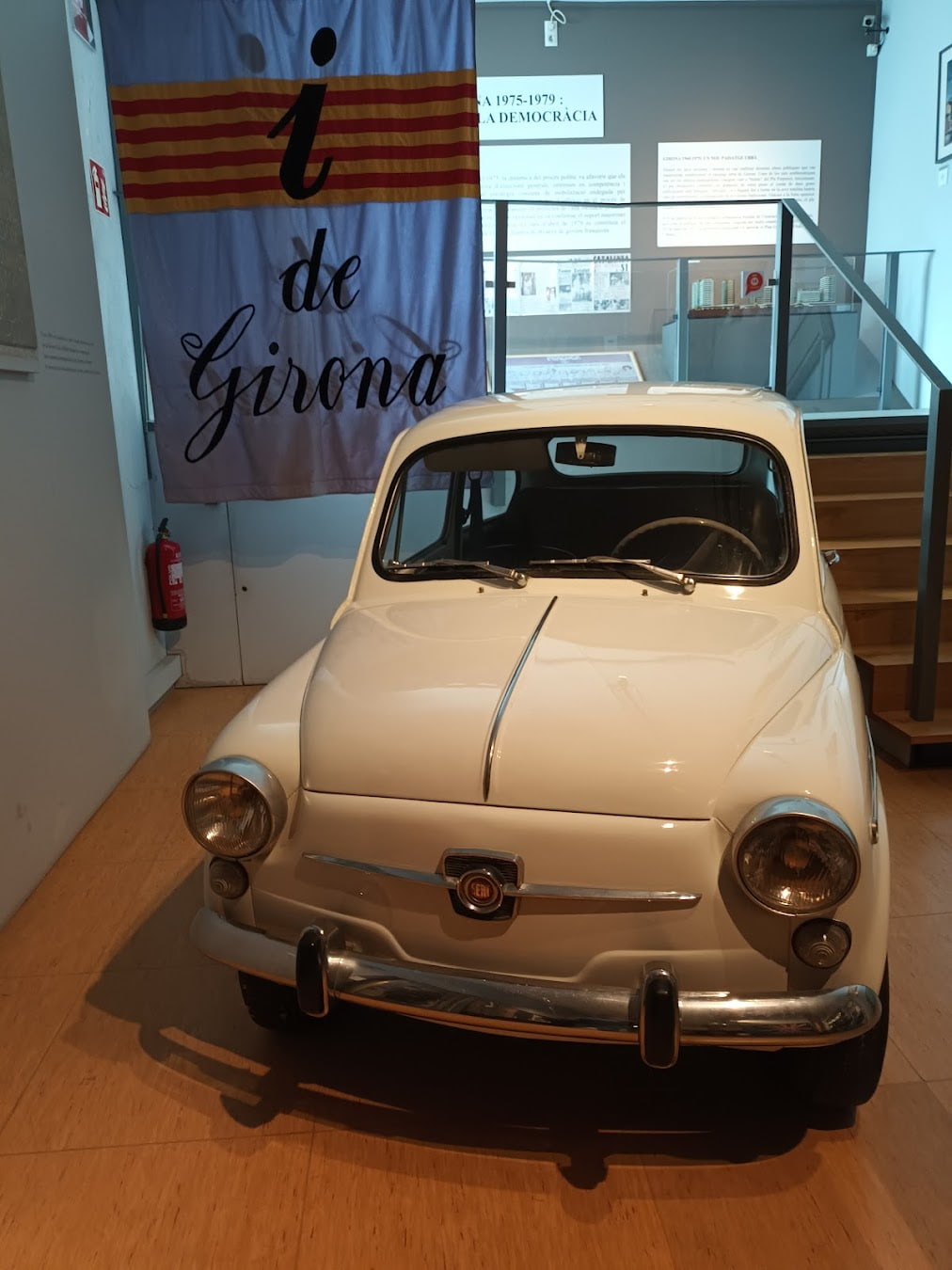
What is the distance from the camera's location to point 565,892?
5.25ft

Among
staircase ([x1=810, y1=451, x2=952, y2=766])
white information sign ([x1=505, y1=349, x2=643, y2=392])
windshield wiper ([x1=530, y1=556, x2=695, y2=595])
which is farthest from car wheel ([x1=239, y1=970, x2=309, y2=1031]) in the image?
white information sign ([x1=505, y1=349, x2=643, y2=392])

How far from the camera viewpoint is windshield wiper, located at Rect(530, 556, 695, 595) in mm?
2340

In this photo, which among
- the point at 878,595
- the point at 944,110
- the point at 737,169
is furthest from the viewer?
the point at 737,169

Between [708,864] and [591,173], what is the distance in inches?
309

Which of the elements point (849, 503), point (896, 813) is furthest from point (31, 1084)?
point (849, 503)

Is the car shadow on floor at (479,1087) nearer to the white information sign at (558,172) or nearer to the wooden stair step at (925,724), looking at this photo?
the wooden stair step at (925,724)

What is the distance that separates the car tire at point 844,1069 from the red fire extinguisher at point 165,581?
3.95 meters

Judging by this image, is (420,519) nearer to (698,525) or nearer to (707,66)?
(698,525)

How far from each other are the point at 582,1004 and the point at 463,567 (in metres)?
1.27

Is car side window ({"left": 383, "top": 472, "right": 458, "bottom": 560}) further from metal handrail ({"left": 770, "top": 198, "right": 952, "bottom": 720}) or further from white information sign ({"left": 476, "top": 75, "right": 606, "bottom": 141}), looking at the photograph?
white information sign ({"left": 476, "top": 75, "right": 606, "bottom": 141})

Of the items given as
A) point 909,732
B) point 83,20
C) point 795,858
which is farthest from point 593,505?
point 83,20

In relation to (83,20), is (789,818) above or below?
below

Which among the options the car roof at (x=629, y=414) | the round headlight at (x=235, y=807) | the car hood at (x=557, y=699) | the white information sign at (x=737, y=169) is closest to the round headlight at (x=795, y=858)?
the car hood at (x=557, y=699)

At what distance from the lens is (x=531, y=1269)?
160 cm
